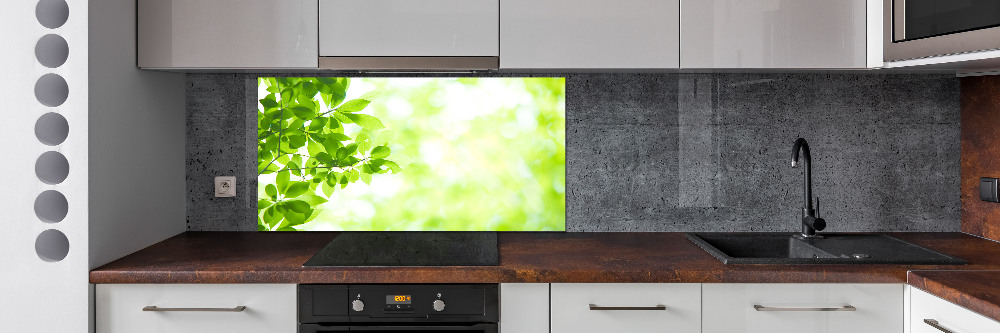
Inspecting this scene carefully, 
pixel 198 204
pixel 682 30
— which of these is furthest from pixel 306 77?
pixel 682 30

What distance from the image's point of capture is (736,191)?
248 cm

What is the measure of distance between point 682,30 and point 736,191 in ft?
2.27

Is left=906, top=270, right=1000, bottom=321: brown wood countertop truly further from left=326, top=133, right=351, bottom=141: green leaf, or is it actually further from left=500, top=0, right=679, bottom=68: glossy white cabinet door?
left=326, top=133, right=351, bottom=141: green leaf

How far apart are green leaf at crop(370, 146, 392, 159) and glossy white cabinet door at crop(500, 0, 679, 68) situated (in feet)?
2.10

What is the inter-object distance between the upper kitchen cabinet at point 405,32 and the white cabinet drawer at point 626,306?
0.74 meters

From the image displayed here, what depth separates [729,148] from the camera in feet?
8.13

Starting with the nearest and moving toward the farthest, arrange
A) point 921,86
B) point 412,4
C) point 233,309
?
point 233,309 → point 412,4 → point 921,86

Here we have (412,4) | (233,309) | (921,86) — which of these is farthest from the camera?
(921,86)

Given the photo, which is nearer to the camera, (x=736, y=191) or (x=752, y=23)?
(x=752, y=23)

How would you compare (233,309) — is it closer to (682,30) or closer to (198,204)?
(198,204)

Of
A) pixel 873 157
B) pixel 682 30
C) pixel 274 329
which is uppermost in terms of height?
pixel 682 30

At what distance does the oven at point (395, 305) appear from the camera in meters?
1.82
